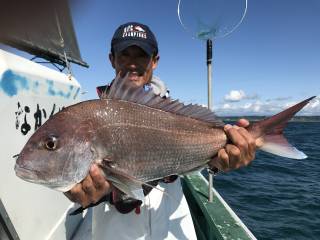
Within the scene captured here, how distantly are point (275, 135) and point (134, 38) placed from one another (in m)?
1.52

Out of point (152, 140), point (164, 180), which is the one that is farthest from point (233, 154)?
point (164, 180)

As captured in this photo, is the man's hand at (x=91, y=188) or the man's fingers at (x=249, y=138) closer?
the man's hand at (x=91, y=188)

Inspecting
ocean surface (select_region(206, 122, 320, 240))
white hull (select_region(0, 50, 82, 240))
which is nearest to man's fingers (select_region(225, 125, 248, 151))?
white hull (select_region(0, 50, 82, 240))

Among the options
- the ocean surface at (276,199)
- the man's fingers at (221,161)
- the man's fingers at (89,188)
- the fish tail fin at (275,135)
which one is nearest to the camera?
the man's fingers at (89,188)

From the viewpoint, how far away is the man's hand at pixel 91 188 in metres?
2.30

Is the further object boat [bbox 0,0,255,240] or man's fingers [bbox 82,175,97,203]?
boat [bbox 0,0,255,240]

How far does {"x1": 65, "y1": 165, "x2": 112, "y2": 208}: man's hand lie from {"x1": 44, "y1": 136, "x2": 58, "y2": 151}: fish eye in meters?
0.28

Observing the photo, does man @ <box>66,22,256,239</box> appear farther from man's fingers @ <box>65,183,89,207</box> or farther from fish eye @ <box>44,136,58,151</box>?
fish eye @ <box>44,136,58,151</box>

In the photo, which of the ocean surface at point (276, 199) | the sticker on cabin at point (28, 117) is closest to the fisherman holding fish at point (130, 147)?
the sticker on cabin at point (28, 117)

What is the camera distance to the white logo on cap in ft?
10.5

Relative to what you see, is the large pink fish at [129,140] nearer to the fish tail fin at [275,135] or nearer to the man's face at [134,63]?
the fish tail fin at [275,135]

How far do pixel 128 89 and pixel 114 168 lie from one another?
584 mm

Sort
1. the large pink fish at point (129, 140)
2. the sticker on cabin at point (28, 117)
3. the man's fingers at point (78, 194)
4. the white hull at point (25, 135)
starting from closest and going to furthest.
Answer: the large pink fish at point (129, 140) < the man's fingers at point (78, 194) < the white hull at point (25, 135) < the sticker on cabin at point (28, 117)

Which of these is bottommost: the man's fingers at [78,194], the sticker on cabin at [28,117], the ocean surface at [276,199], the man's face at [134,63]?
the ocean surface at [276,199]
